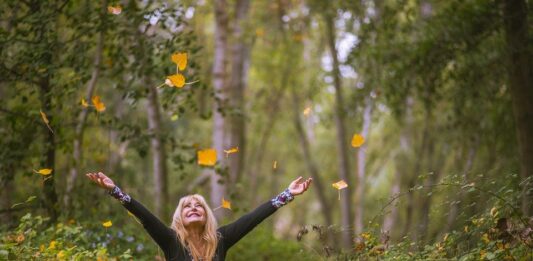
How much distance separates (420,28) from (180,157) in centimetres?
345

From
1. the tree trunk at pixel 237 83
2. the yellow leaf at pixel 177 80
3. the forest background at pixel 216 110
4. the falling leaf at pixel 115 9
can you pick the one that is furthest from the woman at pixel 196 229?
the tree trunk at pixel 237 83

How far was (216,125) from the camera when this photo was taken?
10414 mm

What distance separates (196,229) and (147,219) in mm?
437

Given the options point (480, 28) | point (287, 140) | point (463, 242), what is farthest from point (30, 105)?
point (287, 140)

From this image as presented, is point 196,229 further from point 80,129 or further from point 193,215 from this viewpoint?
point 80,129

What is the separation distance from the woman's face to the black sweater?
0.46 ft

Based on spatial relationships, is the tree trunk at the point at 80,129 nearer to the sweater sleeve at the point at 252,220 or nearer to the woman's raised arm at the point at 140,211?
the woman's raised arm at the point at 140,211

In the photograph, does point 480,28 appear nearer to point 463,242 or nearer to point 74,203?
point 463,242

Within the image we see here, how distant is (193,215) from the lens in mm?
5129

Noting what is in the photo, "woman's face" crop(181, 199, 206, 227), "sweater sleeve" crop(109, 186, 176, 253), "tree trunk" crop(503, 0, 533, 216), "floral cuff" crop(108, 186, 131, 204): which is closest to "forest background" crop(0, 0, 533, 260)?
"tree trunk" crop(503, 0, 533, 216)

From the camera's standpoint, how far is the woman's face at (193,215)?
5109 mm

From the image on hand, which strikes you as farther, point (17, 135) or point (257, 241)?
point (257, 241)

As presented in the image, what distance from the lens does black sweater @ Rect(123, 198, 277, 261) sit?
192 inches

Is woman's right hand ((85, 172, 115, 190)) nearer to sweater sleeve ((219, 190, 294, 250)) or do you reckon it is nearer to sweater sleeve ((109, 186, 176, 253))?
sweater sleeve ((109, 186, 176, 253))
